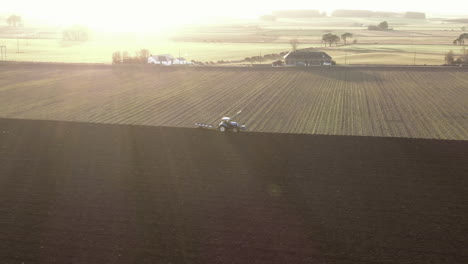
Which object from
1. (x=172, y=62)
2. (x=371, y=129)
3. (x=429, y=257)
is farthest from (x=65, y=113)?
(x=172, y=62)

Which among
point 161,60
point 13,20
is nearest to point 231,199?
point 161,60

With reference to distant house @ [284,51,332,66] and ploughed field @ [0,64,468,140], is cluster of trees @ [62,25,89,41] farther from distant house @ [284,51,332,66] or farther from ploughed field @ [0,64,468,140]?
distant house @ [284,51,332,66]

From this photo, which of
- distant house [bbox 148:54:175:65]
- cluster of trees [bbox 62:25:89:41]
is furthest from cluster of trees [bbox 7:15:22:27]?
distant house [bbox 148:54:175:65]

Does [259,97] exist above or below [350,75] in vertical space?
below

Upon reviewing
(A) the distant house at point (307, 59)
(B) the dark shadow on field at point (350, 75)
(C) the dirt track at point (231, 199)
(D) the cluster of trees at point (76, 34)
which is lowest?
(C) the dirt track at point (231, 199)

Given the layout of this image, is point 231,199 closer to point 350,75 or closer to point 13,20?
point 350,75

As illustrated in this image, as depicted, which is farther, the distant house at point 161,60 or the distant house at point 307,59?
the distant house at point 161,60

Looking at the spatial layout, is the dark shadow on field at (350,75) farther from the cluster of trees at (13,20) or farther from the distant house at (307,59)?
the cluster of trees at (13,20)


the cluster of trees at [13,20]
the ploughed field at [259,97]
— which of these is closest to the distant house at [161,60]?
the ploughed field at [259,97]

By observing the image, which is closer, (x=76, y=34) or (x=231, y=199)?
(x=231, y=199)
